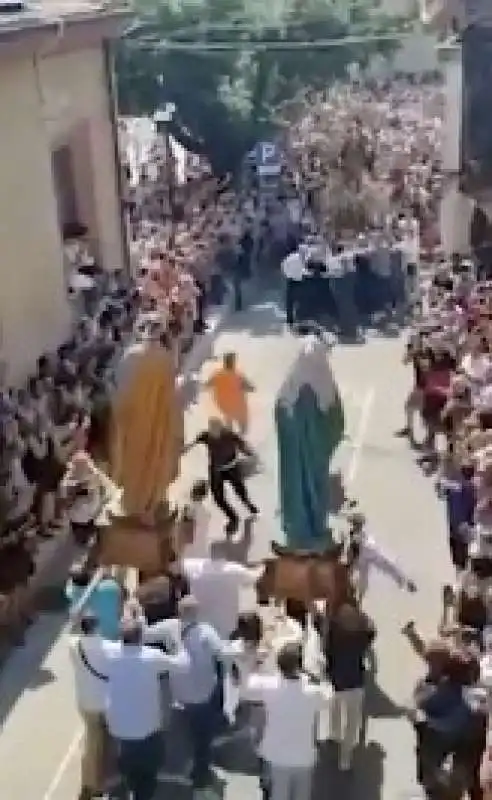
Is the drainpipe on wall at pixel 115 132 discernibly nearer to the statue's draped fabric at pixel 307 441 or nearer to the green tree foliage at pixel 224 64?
the green tree foliage at pixel 224 64

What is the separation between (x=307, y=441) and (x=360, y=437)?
13.6ft

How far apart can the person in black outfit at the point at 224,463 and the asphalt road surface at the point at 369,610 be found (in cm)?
20

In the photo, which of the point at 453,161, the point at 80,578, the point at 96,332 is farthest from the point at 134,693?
the point at 453,161

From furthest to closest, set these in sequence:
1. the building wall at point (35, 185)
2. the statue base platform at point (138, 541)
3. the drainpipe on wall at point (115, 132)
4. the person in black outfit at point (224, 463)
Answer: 1. the drainpipe on wall at point (115, 132)
2. the building wall at point (35, 185)
3. the person in black outfit at point (224, 463)
4. the statue base platform at point (138, 541)

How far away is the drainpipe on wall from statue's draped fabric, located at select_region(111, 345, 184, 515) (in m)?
6.95

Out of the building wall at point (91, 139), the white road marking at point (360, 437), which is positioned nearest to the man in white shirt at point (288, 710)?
the white road marking at point (360, 437)

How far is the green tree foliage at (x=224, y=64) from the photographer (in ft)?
64.2

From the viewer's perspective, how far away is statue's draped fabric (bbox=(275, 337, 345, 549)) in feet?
24.6

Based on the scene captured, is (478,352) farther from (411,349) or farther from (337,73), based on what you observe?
(337,73)

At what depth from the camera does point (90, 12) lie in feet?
42.5

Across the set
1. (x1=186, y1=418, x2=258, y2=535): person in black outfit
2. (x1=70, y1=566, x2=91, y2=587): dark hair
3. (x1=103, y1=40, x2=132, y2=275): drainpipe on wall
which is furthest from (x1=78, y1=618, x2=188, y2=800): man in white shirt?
(x1=103, y1=40, x2=132, y2=275): drainpipe on wall

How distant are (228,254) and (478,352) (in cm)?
697

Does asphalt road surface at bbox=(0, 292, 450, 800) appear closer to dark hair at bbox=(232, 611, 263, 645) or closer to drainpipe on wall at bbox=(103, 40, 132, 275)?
dark hair at bbox=(232, 611, 263, 645)

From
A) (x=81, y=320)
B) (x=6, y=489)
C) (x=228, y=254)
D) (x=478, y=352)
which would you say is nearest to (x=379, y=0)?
(x=228, y=254)
